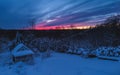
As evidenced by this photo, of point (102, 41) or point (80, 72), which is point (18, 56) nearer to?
Result: point (80, 72)

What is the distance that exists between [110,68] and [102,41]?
9.84 m

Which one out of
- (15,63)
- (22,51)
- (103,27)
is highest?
(103,27)

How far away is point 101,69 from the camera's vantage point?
10.7 meters

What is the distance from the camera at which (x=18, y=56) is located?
1491 cm

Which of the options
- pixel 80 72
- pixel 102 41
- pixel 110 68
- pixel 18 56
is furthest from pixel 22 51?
pixel 102 41

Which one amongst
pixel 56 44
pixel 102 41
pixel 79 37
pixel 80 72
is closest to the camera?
pixel 80 72

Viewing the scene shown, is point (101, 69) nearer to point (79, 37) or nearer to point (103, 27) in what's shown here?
point (103, 27)

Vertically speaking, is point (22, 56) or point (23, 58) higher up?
point (22, 56)

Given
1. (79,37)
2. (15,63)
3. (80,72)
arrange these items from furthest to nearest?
(79,37)
(15,63)
(80,72)

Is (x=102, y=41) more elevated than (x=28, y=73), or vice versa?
(x=102, y=41)

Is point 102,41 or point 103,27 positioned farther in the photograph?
point 103,27

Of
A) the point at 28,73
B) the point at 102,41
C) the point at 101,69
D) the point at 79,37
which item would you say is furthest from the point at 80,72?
the point at 79,37

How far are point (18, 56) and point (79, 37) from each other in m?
15.0

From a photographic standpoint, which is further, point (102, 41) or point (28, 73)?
point (102, 41)
